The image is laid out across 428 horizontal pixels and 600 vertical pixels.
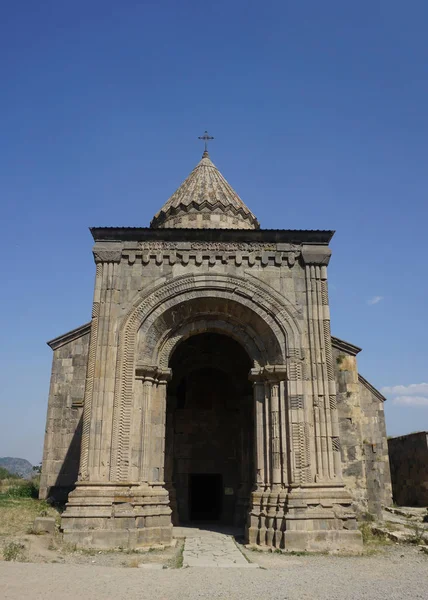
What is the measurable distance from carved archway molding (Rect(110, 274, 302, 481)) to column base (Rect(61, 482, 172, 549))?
4.81ft

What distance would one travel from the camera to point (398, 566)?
28.3 ft

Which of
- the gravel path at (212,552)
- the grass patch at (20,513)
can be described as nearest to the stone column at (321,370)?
the gravel path at (212,552)

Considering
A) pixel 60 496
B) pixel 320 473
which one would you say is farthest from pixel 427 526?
pixel 60 496

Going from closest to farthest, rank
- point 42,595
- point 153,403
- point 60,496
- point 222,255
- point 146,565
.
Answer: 1. point 42,595
2. point 146,565
3. point 153,403
4. point 222,255
5. point 60,496

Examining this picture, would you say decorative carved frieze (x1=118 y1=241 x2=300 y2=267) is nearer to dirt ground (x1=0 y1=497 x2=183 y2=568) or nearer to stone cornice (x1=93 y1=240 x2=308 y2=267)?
stone cornice (x1=93 y1=240 x2=308 y2=267)

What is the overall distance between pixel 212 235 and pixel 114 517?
679 cm

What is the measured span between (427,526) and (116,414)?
29.1 feet

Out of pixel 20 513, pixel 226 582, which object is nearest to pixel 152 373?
pixel 20 513

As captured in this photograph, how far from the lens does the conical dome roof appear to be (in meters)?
15.2

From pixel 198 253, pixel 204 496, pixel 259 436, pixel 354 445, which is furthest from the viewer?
pixel 204 496

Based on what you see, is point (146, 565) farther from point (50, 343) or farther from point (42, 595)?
point (50, 343)

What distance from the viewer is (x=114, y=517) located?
395 inches

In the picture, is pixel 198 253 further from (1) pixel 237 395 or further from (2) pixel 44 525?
(2) pixel 44 525

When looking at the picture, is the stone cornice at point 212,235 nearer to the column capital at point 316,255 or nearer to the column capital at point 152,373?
the column capital at point 316,255
